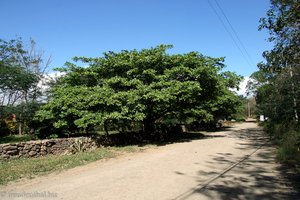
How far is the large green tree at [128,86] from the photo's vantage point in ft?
57.0

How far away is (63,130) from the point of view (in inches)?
867

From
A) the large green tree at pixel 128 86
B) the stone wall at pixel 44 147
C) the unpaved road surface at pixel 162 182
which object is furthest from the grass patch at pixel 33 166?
the large green tree at pixel 128 86

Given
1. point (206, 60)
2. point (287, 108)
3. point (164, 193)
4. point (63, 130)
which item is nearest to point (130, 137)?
point (63, 130)

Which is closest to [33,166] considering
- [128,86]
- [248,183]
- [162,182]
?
[162,182]

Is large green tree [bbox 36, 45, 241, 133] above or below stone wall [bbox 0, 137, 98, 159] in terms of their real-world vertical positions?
above

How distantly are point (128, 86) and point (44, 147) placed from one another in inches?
260

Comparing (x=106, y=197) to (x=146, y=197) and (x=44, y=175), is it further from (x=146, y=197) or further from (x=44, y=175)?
(x=44, y=175)

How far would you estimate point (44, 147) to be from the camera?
14.8 metres

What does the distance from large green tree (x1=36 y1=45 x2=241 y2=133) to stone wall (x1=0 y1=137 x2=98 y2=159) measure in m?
1.26

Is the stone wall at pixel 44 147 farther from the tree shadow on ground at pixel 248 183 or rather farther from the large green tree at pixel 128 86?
the tree shadow on ground at pixel 248 183

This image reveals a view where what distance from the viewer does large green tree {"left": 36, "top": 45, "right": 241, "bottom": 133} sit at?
1738cm

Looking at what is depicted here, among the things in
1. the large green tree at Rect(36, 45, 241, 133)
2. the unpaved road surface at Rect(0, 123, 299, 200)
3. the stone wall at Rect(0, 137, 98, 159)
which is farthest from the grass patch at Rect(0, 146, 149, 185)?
the large green tree at Rect(36, 45, 241, 133)

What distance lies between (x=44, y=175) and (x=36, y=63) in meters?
27.0

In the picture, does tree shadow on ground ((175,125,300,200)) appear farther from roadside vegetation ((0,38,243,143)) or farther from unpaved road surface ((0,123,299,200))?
roadside vegetation ((0,38,243,143))
